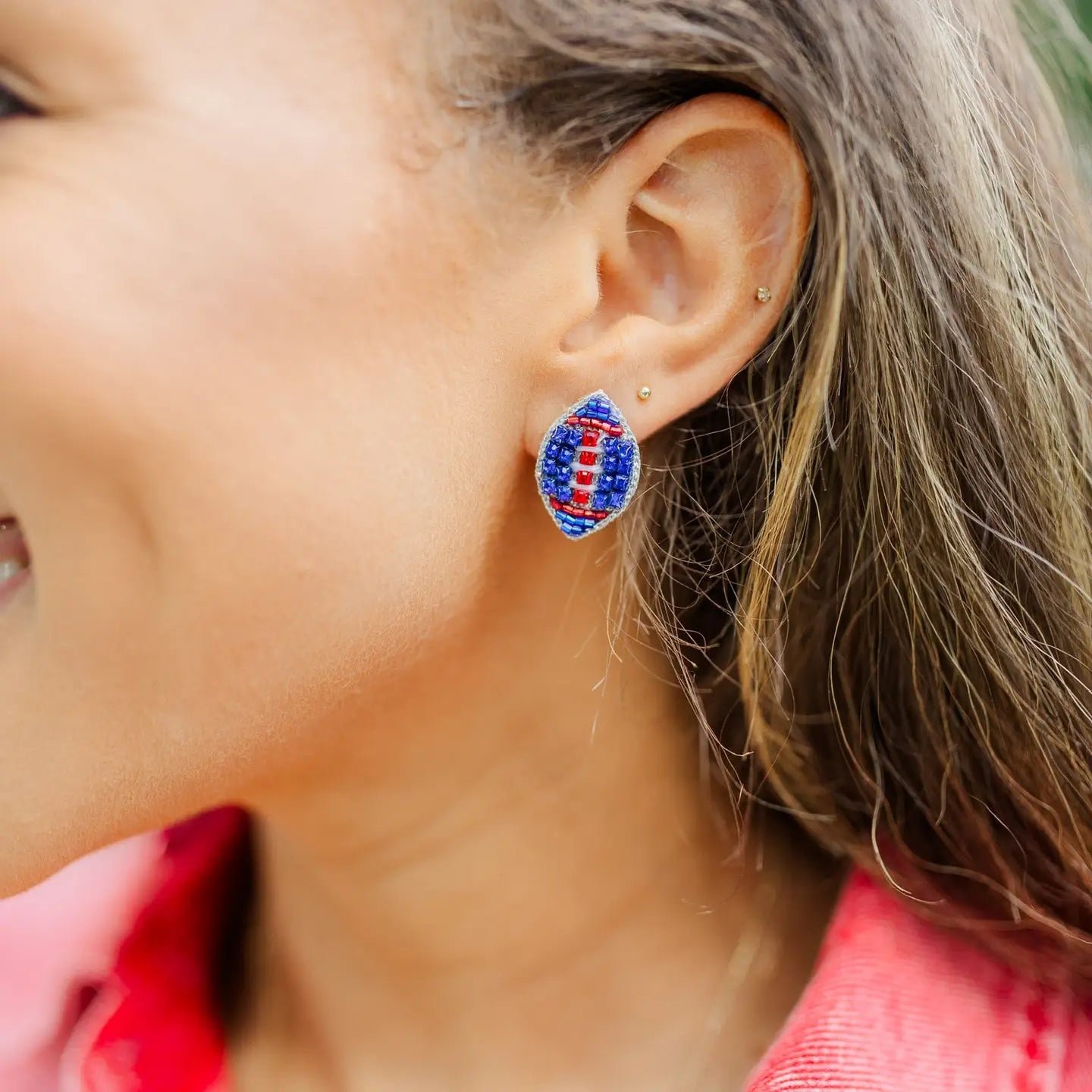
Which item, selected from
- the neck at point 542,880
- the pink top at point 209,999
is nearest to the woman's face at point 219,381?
the neck at point 542,880

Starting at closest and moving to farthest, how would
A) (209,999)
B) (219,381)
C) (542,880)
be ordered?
(219,381) → (542,880) → (209,999)

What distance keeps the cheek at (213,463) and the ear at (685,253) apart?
6 cm

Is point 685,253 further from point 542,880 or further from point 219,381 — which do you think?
point 542,880

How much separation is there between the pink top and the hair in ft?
0.13

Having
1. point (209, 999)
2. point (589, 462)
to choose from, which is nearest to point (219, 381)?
point (589, 462)

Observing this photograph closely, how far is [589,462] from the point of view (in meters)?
0.72

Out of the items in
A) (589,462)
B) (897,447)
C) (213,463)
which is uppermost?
(213,463)

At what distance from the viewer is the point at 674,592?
2.87 feet

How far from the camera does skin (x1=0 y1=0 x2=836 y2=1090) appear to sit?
65cm

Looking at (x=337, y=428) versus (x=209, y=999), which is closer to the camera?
(x=337, y=428)

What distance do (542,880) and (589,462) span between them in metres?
0.33

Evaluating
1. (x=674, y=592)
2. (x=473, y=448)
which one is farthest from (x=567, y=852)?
(x=473, y=448)

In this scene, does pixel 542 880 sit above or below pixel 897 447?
below

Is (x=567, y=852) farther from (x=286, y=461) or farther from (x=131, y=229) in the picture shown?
(x=131, y=229)
